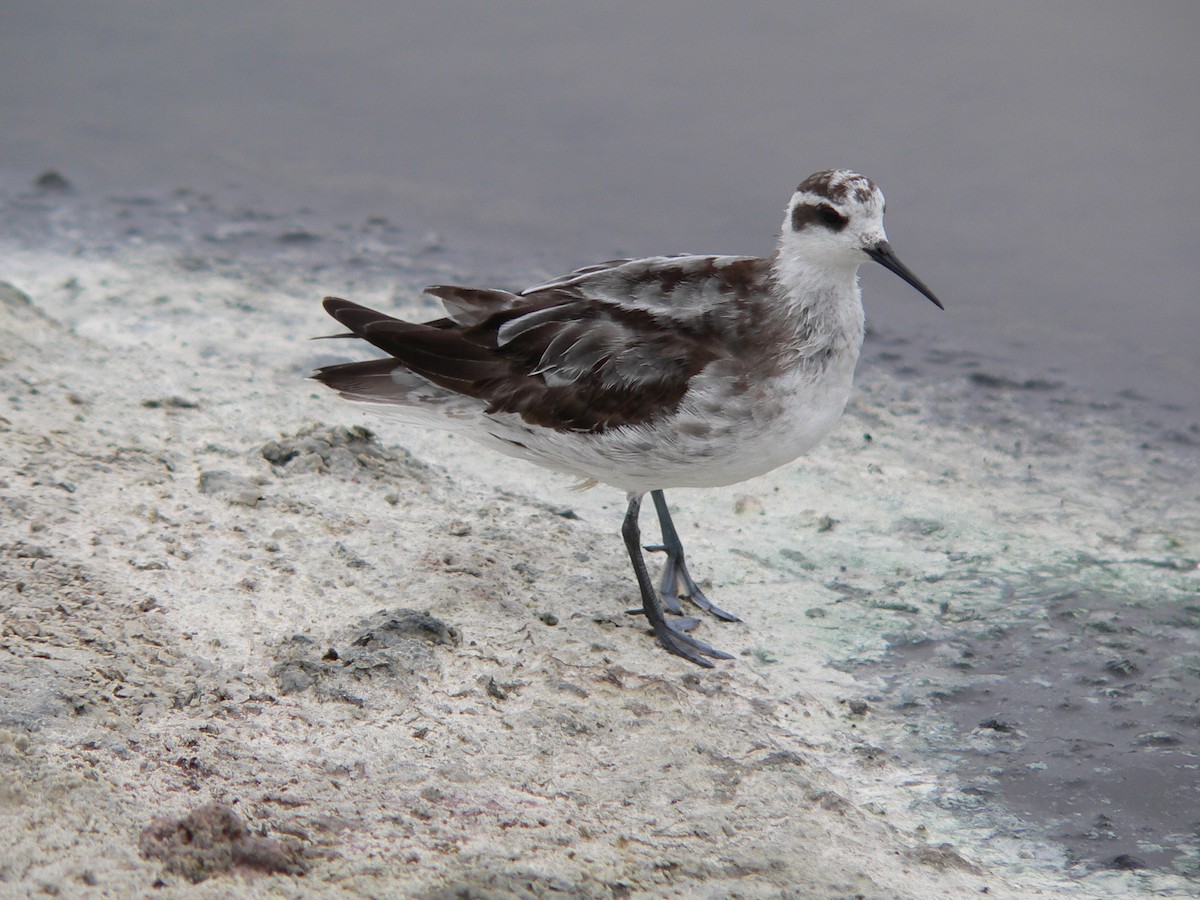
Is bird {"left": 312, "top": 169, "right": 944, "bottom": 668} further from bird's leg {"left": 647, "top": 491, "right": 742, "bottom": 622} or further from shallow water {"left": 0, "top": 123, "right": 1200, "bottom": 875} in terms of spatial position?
shallow water {"left": 0, "top": 123, "right": 1200, "bottom": 875}

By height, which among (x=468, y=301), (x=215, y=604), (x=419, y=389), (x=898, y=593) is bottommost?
(x=215, y=604)

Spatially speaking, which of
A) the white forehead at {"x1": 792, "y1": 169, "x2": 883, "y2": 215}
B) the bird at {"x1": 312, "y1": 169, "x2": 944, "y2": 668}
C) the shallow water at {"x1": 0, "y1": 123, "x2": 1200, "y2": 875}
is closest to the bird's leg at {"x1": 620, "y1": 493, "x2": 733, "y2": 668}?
the bird at {"x1": 312, "y1": 169, "x2": 944, "y2": 668}

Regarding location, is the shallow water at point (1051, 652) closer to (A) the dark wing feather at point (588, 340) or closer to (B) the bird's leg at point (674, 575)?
(B) the bird's leg at point (674, 575)

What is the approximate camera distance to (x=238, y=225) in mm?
10039

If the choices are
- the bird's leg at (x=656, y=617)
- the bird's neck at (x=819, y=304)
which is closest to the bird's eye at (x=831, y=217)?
the bird's neck at (x=819, y=304)

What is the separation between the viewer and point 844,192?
16.7ft

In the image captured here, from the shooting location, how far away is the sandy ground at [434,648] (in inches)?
148

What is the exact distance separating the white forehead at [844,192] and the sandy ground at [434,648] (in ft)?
6.10

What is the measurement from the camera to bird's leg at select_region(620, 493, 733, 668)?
5336mm

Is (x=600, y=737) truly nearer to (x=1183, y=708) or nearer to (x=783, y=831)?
(x=783, y=831)

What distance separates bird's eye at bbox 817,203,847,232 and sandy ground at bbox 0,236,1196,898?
5.84ft

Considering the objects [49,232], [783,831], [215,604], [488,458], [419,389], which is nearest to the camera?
[783,831]

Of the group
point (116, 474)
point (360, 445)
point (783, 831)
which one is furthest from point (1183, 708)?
point (116, 474)

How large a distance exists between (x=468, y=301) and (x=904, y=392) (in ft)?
12.0
